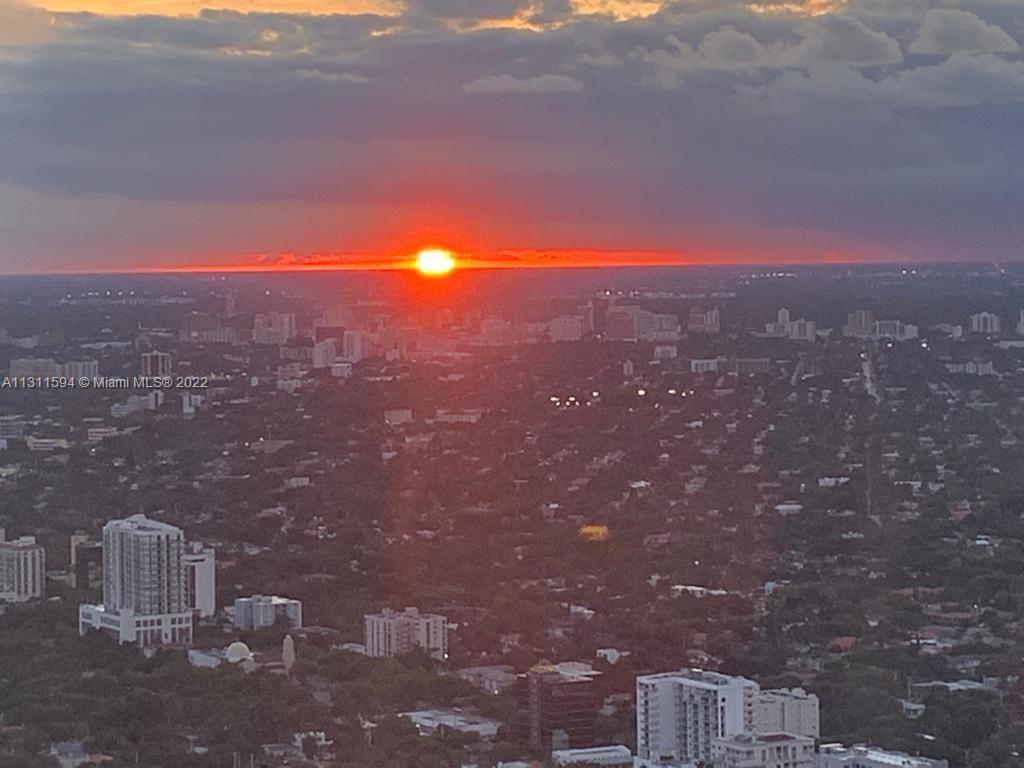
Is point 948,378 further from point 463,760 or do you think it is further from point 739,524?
point 463,760

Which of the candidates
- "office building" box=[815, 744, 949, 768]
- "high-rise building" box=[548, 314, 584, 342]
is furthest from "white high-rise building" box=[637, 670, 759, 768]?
"high-rise building" box=[548, 314, 584, 342]

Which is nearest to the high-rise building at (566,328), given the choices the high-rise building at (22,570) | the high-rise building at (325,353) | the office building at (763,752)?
the high-rise building at (325,353)

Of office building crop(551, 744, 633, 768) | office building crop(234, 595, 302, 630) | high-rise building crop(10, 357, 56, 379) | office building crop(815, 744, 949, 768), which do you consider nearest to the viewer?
office building crop(815, 744, 949, 768)

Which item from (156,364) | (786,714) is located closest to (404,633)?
(786,714)

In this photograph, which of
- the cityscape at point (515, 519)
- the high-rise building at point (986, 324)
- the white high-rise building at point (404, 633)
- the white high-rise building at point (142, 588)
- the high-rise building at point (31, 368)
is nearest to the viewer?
the cityscape at point (515, 519)

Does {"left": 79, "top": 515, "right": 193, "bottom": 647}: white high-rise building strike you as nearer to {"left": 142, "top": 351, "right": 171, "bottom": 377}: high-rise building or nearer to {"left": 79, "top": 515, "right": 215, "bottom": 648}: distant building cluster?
{"left": 79, "top": 515, "right": 215, "bottom": 648}: distant building cluster

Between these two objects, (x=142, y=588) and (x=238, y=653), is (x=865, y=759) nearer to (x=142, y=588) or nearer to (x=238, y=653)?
(x=238, y=653)

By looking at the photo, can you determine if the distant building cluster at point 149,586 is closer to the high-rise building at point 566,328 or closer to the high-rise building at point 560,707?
the high-rise building at point 560,707
